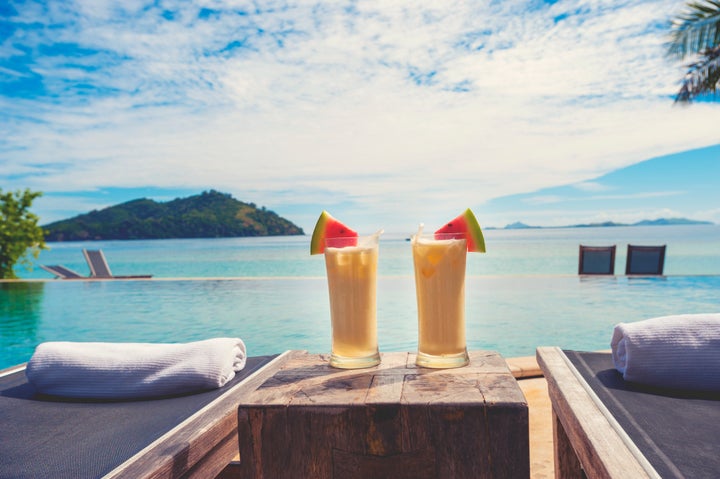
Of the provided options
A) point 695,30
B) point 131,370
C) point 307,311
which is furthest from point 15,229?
point 695,30

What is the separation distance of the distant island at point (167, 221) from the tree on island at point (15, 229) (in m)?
31.3

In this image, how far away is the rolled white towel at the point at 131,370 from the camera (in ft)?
4.42

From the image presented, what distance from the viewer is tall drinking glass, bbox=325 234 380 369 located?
3.33ft

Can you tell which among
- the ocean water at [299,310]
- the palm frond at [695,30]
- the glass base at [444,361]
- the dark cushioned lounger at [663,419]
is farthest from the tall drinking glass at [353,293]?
the palm frond at [695,30]

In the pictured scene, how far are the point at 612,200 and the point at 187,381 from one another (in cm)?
4617

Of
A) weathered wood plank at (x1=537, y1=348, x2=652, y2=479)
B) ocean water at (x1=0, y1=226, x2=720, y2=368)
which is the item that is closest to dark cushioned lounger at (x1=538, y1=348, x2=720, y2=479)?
weathered wood plank at (x1=537, y1=348, x2=652, y2=479)

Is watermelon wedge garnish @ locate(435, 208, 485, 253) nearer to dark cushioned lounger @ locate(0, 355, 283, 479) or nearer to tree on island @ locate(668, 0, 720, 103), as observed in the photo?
dark cushioned lounger @ locate(0, 355, 283, 479)

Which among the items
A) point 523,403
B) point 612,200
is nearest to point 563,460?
point 523,403

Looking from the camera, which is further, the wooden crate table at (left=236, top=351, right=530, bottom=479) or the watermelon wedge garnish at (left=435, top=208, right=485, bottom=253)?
the watermelon wedge garnish at (left=435, top=208, right=485, bottom=253)

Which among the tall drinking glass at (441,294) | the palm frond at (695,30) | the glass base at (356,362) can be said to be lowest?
the glass base at (356,362)

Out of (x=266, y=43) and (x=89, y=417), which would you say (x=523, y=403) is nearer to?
(x=89, y=417)

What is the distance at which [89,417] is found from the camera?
1234mm

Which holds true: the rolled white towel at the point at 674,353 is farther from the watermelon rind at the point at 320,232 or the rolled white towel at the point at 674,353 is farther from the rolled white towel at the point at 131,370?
the rolled white towel at the point at 131,370

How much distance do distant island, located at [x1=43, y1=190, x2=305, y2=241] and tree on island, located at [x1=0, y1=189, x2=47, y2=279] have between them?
31.3m
